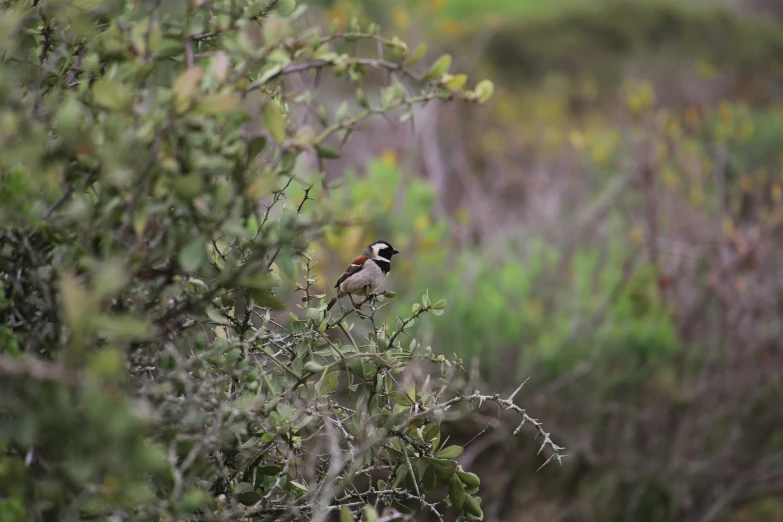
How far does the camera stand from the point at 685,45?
18312mm

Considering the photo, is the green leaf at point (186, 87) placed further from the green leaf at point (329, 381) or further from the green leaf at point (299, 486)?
the green leaf at point (299, 486)

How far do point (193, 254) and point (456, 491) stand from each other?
3.10ft

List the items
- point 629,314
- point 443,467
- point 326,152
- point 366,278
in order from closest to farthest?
point 326,152 < point 443,467 < point 366,278 < point 629,314

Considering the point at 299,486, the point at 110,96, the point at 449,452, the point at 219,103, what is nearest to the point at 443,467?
the point at 449,452

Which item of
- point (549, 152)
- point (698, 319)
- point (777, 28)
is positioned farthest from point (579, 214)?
point (777, 28)

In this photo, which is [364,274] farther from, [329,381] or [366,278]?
[329,381]

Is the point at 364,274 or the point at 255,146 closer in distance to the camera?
the point at 255,146

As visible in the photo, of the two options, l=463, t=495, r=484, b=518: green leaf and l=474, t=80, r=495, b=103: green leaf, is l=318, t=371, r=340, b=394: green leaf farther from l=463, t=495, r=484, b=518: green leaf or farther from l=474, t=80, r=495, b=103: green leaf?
l=474, t=80, r=495, b=103: green leaf

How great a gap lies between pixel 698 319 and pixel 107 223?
20.8ft

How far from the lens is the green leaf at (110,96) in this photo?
1.42 meters

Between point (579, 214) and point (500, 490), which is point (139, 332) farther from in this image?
point (579, 214)

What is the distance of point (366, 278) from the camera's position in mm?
3730

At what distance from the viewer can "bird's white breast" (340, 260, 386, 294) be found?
12.2 ft

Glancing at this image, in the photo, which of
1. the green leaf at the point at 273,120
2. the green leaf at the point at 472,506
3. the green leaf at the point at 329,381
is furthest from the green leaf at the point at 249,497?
the green leaf at the point at 273,120
